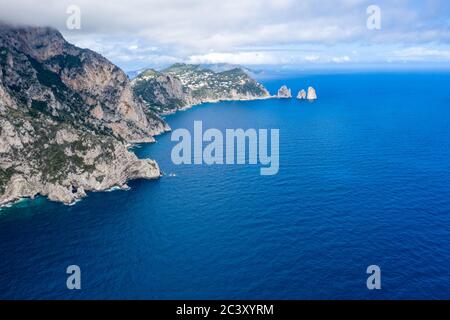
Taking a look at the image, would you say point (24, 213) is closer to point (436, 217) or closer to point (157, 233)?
point (157, 233)

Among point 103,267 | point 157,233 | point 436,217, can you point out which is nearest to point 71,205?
point 157,233

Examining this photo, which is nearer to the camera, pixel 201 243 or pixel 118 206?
pixel 201 243

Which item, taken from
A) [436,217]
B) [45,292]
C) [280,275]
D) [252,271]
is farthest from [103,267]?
[436,217]

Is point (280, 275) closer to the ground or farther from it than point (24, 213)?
closer to the ground

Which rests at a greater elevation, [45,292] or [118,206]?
[118,206]

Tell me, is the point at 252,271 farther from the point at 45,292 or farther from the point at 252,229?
the point at 45,292
